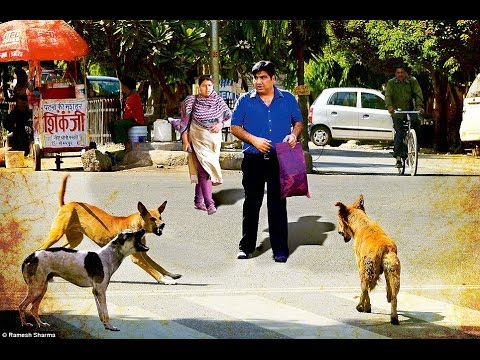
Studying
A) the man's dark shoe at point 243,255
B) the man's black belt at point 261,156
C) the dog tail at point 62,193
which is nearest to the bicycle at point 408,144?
the man's black belt at point 261,156

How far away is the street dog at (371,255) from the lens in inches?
325

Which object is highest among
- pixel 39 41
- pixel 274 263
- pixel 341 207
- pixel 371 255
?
pixel 39 41

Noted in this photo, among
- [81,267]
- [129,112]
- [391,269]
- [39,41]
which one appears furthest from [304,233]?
[39,41]

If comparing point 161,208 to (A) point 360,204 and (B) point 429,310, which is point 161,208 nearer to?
(A) point 360,204

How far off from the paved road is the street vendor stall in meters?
0.38

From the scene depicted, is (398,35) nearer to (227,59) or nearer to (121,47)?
(227,59)

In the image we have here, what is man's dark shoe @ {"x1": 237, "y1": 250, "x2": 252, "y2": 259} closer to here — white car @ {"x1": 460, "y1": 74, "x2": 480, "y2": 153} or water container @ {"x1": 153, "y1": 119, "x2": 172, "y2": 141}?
water container @ {"x1": 153, "y1": 119, "x2": 172, "y2": 141}

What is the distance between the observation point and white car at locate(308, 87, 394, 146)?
28.9 ft

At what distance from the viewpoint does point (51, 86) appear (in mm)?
9422

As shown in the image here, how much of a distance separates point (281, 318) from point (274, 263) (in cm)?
41

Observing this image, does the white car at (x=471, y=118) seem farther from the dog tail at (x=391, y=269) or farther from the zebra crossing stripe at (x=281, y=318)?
the zebra crossing stripe at (x=281, y=318)

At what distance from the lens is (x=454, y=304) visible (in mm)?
8516

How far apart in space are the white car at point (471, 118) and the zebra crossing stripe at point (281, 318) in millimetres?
1476

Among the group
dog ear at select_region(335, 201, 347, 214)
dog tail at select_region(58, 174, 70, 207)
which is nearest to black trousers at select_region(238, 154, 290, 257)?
dog ear at select_region(335, 201, 347, 214)
